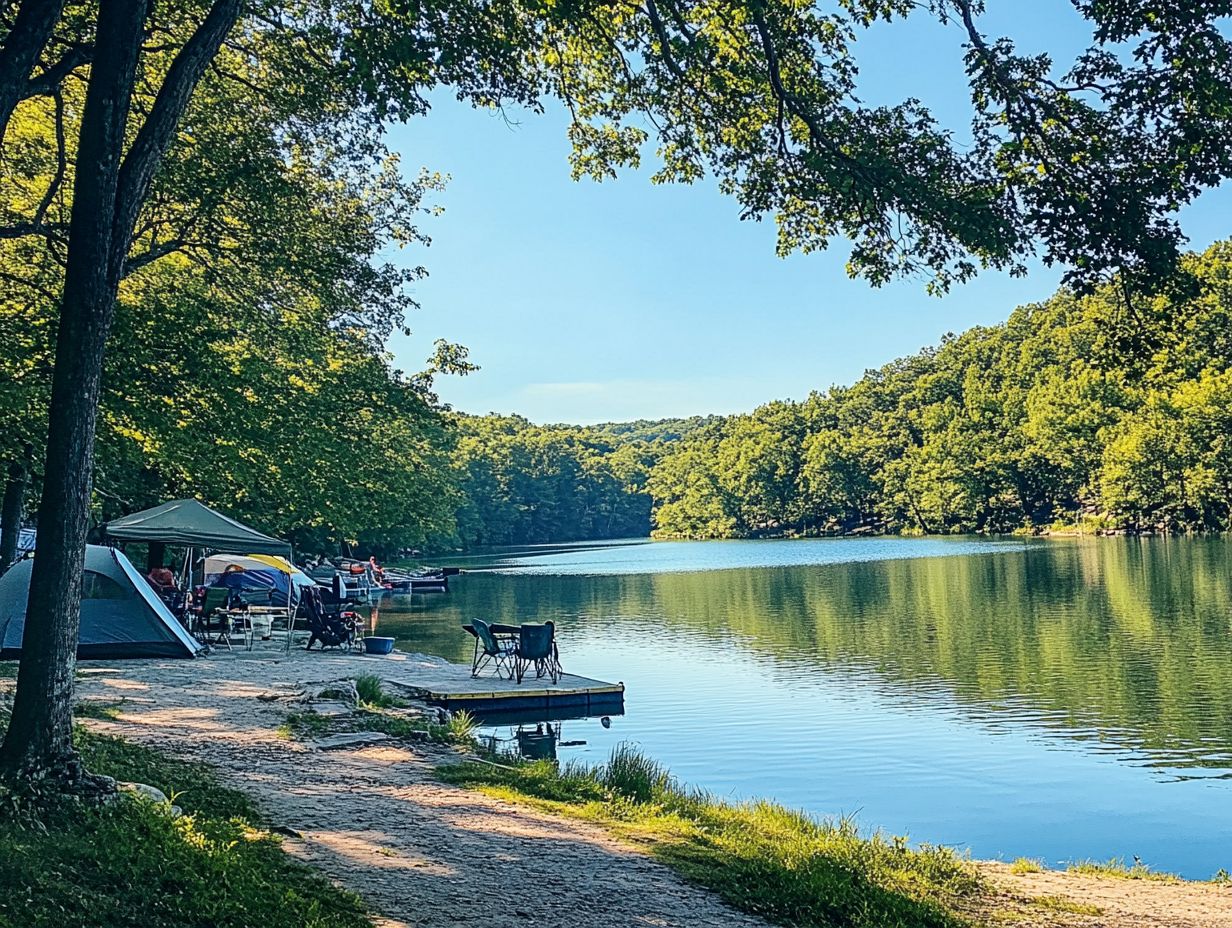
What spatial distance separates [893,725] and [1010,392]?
83.3 m

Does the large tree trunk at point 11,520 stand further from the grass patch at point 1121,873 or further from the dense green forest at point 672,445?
the grass patch at point 1121,873

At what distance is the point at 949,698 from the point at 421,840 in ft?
42.2

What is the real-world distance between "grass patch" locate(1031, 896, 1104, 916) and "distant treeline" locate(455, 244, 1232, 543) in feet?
161

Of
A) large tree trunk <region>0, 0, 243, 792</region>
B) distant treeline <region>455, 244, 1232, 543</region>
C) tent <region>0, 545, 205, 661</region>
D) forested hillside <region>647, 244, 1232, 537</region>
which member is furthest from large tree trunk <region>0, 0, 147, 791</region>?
forested hillside <region>647, 244, 1232, 537</region>

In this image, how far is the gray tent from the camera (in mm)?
16109

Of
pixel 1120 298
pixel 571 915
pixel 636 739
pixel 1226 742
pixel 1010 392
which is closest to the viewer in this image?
pixel 571 915

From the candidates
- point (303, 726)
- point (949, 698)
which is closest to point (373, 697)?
point (303, 726)

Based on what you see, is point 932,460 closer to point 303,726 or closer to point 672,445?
point 672,445

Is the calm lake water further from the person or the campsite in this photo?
the person

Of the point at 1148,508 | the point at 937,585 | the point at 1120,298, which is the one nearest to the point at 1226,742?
the point at 1120,298

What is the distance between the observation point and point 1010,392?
9175 centimetres

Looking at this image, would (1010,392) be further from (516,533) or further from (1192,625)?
(1192,625)

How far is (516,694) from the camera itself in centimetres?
1440

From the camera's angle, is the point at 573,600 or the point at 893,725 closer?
the point at 893,725
